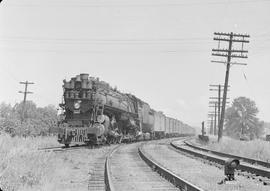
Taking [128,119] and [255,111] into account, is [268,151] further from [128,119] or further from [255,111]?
[255,111]

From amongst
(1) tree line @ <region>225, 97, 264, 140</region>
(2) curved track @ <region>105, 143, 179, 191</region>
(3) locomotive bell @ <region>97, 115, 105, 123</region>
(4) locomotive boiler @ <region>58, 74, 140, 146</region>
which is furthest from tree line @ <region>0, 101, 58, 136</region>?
(1) tree line @ <region>225, 97, 264, 140</region>

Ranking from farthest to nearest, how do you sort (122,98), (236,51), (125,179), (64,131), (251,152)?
(236,51), (122,98), (251,152), (64,131), (125,179)

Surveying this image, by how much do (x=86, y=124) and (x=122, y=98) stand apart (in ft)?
24.4

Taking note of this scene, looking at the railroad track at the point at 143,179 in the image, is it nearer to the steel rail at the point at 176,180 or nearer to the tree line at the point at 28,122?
the steel rail at the point at 176,180

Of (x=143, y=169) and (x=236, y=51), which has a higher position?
(x=236, y=51)

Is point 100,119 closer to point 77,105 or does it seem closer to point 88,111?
point 88,111

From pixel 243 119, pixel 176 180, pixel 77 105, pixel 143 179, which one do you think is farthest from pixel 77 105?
pixel 243 119

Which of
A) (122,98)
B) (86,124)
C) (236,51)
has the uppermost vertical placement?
(236,51)

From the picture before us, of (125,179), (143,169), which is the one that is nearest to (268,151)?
(143,169)

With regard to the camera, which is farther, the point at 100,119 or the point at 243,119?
the point at 243,119

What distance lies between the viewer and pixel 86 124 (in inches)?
924

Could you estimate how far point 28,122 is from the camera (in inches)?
1674

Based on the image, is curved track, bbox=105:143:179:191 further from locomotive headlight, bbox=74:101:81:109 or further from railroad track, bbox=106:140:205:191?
locomotive headlight, bbox=74:101:81:109

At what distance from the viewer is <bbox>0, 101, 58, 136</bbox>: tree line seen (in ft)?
100
